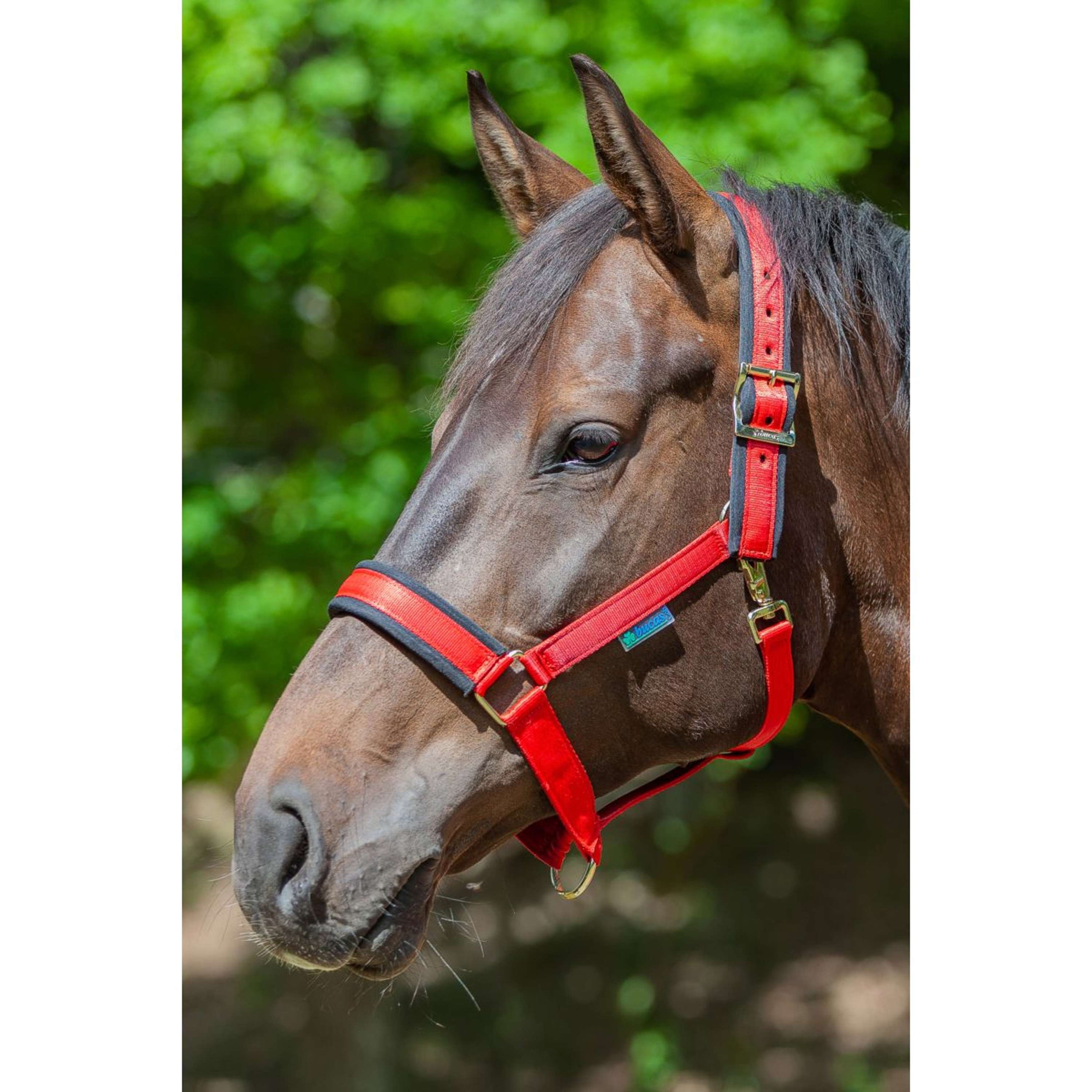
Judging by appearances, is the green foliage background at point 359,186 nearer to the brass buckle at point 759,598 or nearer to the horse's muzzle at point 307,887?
the brass buckle at point 759,598

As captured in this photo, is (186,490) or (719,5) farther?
(186,490)

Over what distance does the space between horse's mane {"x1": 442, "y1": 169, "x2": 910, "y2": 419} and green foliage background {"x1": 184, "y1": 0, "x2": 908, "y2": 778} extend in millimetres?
1342

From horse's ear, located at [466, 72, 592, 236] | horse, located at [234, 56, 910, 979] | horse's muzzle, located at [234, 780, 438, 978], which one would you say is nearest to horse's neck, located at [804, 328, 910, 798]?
horse, located at [234, 56, 910, 979]

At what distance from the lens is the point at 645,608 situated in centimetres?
166

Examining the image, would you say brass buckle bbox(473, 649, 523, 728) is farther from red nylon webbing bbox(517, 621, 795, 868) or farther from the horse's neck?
the horse's neck

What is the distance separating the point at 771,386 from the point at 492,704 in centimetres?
68

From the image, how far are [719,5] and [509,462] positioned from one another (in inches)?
106

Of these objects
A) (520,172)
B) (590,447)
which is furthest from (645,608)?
(520,172)

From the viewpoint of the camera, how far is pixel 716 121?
3621mm

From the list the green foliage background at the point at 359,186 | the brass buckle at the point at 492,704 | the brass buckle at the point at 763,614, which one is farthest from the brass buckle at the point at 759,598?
the green foliage background at the point at 359,186

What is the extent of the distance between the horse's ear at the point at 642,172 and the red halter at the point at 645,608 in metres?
0.10

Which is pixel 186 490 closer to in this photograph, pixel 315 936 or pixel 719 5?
pixel 719 5

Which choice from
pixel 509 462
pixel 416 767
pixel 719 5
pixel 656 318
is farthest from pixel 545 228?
pixel 719 5

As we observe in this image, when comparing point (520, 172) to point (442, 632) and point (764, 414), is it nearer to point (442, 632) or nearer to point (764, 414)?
point (764, 414)
